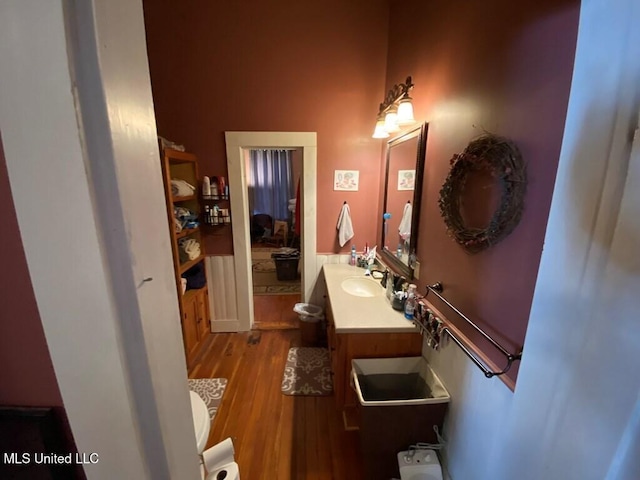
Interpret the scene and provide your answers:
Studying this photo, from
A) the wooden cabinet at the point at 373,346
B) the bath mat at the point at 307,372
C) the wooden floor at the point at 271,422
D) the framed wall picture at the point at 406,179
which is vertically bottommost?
the wooden floor at the point at 271,422

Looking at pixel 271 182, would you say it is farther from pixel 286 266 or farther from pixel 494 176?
pixel 494 176

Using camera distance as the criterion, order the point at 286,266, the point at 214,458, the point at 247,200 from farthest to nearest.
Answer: the point at 286,266 < the point at 247,200 < the point at 214,458

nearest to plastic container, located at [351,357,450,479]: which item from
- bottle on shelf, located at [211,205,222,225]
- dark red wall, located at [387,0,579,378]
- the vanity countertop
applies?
the vanity countertop

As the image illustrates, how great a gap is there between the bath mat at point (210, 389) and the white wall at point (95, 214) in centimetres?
170

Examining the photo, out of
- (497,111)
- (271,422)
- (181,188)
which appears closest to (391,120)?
(497,111)

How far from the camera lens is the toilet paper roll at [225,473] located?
1.08 metres

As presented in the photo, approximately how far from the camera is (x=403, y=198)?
72.3 inches

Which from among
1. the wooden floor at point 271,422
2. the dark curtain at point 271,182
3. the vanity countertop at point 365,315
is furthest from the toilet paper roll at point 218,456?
the dark curtain at point 271,182

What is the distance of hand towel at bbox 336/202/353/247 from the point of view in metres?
2.50

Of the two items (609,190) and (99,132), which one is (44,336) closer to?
(99,132)

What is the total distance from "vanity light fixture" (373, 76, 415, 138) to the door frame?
2.24 feet

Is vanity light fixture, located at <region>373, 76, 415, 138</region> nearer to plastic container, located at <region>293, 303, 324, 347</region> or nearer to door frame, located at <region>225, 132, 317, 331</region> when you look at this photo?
door frame, located at <region>225, 132, 317, 331</region>

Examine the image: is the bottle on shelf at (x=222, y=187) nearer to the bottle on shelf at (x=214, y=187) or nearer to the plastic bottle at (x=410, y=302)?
the bottle on shelf at (x=214, y=187)

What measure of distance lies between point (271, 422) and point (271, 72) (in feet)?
9.13
